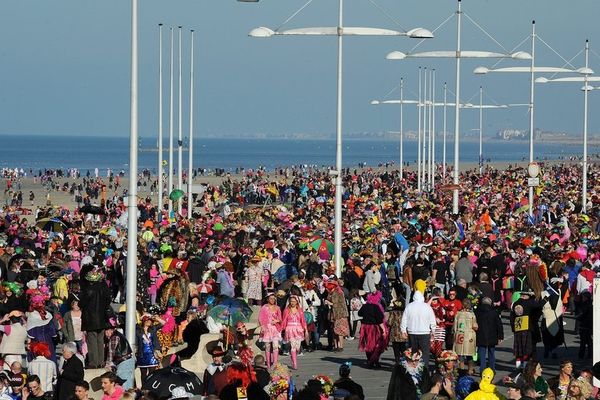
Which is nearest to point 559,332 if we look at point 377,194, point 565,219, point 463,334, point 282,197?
point 463,334

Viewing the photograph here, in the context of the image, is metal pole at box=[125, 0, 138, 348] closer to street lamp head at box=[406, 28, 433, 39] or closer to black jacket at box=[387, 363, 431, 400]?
black jacket at box=[387, 363, 431, 400]

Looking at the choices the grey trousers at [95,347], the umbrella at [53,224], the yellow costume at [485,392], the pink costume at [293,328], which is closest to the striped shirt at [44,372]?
the grey trousers at [95,347]

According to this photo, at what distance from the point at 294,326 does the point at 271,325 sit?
36 cm

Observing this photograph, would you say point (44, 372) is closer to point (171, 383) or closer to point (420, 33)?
point (171, 383)

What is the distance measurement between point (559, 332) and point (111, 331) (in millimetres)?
6562

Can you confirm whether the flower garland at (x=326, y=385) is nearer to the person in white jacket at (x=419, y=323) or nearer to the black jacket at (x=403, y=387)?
the black jacket at (x=403, y=387)

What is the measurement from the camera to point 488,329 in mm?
20672

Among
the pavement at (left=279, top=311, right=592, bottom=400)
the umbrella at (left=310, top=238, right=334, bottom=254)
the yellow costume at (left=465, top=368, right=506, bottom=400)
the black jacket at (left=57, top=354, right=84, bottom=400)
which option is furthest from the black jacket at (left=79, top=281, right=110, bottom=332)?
the umbrella at (left=310, top=238, right=334, bottom=254)

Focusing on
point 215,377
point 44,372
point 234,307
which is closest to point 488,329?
point 234,307

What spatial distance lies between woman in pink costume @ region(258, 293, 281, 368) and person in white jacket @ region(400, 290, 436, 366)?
198 centimetres

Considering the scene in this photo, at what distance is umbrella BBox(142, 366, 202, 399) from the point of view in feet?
51.0

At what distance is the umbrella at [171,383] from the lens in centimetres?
1553

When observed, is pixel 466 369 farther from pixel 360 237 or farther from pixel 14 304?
pixel 360 237

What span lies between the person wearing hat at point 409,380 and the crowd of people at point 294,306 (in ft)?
0.07
